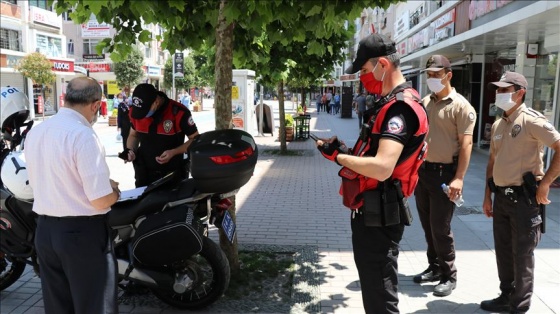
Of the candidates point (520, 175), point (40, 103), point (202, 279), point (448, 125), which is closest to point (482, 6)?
point (448, 125)

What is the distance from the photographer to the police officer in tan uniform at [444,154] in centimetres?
395

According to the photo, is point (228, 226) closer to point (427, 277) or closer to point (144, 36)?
point (427, 277)

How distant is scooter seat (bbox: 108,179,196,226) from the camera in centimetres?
360

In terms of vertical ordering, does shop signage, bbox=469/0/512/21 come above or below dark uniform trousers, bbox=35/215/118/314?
above

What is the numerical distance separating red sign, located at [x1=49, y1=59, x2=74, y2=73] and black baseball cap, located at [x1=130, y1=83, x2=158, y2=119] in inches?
1259

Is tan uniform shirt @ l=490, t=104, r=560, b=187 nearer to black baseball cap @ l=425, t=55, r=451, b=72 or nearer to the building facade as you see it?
black baseball cap @ l=425, t=55, r=451, b=72

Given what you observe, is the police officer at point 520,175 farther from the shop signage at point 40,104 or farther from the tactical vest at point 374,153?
the shop signage at point 40,104

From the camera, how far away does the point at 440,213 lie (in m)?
4.07

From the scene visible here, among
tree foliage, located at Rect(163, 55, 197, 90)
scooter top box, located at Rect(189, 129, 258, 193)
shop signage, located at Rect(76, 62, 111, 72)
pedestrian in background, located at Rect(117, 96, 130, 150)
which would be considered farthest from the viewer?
tree foliage, located at Rect(163, 55, 197, 90)

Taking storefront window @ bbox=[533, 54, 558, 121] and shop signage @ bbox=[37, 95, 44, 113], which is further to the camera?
shop signage @ bbox=[37, 95, 44, 113]

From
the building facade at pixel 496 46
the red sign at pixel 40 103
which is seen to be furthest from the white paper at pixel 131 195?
the red sign at pixel 40 103

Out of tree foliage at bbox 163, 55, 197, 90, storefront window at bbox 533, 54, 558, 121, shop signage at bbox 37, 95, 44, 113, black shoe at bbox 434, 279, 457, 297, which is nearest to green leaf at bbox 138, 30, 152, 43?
black shoe at bbox 434, 279, 457, 297

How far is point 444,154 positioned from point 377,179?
5.42ft

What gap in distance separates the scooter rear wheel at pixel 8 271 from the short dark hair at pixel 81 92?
2.25m
